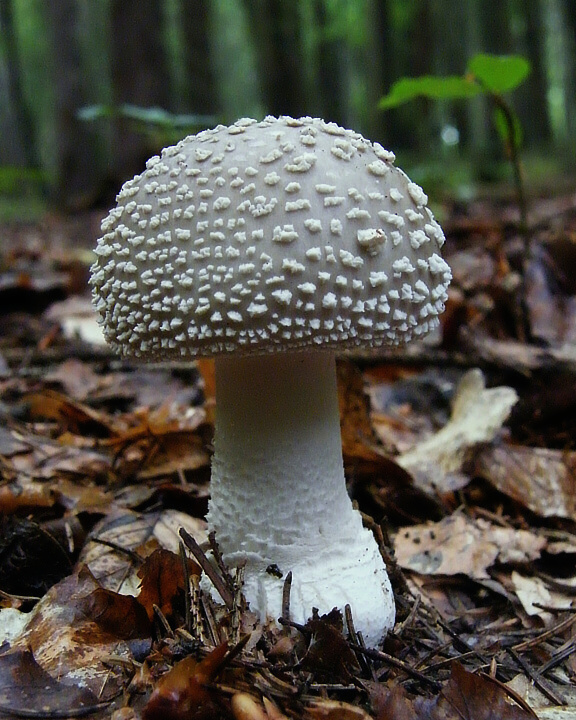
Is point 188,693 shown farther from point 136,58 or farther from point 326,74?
point 326,74

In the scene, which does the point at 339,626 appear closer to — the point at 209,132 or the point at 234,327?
the point at 234,327

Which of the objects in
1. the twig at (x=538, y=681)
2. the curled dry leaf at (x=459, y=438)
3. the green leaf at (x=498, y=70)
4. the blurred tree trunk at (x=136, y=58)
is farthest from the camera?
the blurred tree trunk at (x=136, y=58)

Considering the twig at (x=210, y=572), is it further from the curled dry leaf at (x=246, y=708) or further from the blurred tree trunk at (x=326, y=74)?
the blurred tree trunk at (x=326, y=74)

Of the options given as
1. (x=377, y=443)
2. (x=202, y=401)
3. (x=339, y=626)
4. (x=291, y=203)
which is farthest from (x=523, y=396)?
(x=291, y=203)

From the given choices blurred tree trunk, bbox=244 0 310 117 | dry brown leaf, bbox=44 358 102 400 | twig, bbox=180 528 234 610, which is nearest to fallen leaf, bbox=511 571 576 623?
twig, bbox=180 528 234 610

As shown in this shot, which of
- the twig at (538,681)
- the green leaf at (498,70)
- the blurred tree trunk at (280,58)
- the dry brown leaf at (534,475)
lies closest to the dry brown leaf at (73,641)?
the twig at (538,681)

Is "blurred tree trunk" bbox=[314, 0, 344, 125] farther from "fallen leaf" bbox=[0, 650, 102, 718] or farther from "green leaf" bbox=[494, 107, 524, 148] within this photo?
"fallen leaf" bbox=[0, 650, 102, 718]

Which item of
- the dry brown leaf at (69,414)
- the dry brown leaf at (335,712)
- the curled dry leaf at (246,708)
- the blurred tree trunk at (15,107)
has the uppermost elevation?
the blurred tree trunk at (15,107)

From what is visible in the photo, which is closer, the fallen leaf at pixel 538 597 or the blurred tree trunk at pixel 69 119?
the fallen leaf at pixel 538 597
